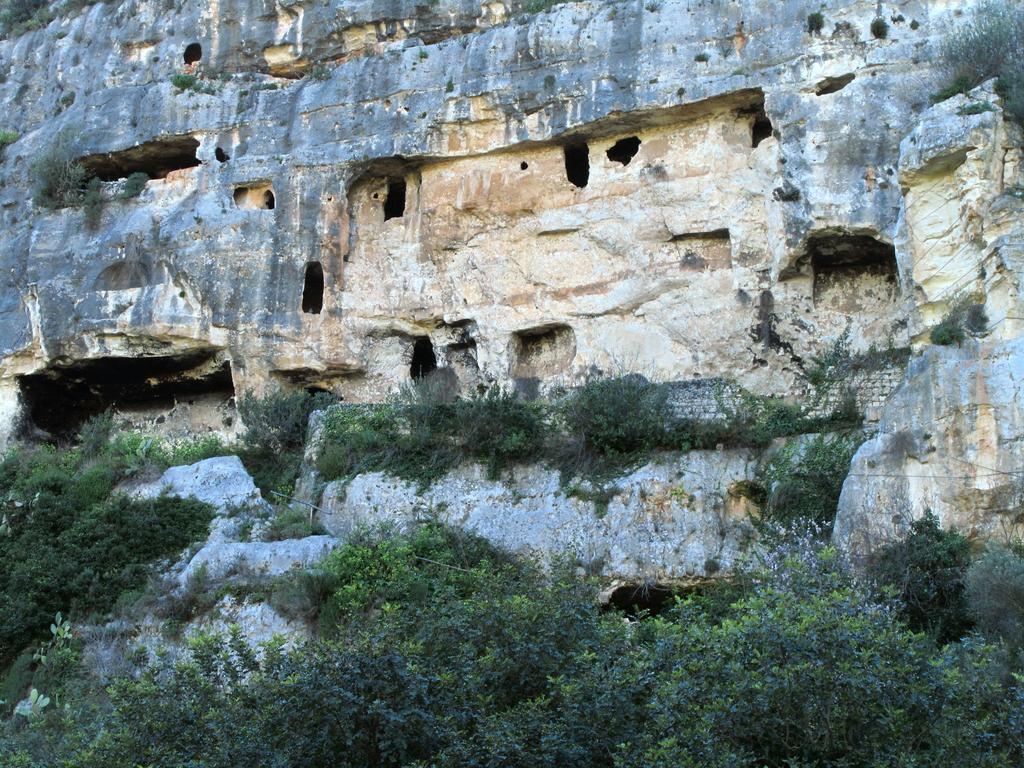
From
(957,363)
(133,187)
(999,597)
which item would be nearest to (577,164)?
(133,187)

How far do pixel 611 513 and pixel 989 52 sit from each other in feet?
27.6

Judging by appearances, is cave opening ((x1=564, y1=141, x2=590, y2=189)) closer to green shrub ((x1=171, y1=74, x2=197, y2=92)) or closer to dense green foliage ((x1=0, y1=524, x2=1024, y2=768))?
green shrub ((x1=171, y1=74, x2=197, y2=92))

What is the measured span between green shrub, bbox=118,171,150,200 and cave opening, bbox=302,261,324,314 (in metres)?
3.82

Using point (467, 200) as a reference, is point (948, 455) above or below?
below

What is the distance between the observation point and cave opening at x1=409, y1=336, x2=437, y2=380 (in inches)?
975

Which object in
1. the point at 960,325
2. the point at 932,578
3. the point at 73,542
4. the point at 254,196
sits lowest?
Answer: the point at 73,542

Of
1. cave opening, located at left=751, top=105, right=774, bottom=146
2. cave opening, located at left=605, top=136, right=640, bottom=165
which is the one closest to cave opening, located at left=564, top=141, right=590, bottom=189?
cave opening, located at left=605, top=136, right=640, bottom=165

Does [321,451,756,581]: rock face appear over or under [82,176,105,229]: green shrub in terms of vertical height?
under

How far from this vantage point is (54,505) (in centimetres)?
1995

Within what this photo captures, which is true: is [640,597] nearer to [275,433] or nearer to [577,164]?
[275,433]

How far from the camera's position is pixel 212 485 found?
20.1 metres

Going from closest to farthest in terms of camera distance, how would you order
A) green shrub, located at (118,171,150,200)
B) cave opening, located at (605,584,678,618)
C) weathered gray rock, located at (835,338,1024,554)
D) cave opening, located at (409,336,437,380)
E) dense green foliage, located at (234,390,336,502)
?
1. weathered gray rock, located at (835,338,1024,554)
2. cave opening, located at (605,584,678,618)
3. dense green foliage, located at (234,390,336,502)
4. cave opening, located at (409,336,437,380)
5. green shrub, located at (118,171,150,200)

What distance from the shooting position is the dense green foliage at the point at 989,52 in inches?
724

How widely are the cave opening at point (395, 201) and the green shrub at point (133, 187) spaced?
14.9ft
